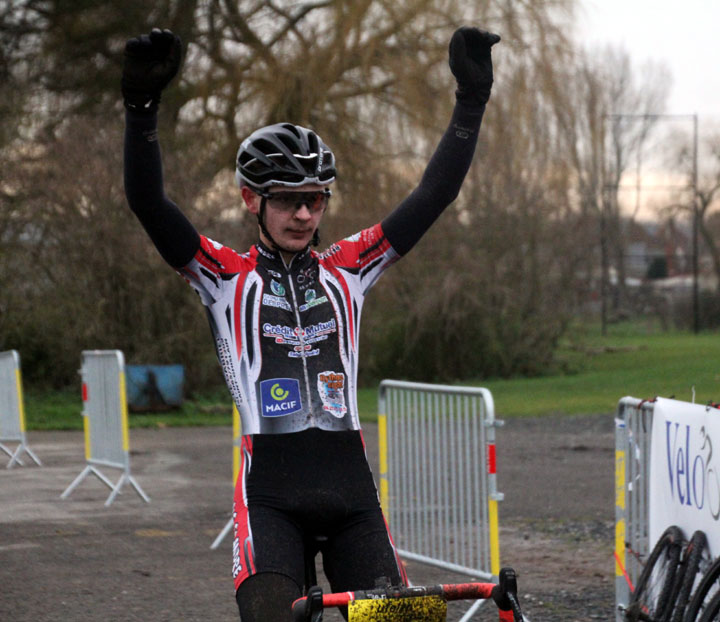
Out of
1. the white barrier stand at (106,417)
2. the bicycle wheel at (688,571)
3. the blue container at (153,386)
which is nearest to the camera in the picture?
the bicycle wheel at (688,571)

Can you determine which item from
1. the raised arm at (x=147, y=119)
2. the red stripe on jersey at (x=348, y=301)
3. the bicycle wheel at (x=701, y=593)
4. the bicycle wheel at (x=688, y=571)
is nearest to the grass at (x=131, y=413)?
the bicycle wheel at (x=688, y=571)

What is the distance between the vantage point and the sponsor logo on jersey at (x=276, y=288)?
3.39 m

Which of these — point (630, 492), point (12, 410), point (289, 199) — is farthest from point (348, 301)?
point (12, 410)

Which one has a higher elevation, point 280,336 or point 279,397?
point 280,336

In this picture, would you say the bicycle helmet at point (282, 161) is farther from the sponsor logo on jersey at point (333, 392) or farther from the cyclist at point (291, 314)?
the sponsor logo on jersey at point (333, 392)

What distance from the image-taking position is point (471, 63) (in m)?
3.59

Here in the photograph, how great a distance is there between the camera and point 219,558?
8.49m

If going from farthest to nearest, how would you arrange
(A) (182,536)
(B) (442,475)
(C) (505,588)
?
1. (A) (182,536)
2. (B) (442,475)
3. (C) (505,588)

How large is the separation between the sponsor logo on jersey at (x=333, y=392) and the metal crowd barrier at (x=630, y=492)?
3536 mm

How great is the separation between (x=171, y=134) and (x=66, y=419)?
670 centimetres

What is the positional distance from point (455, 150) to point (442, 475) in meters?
4.29

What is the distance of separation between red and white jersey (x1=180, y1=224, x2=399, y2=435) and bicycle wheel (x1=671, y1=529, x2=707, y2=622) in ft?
9.04

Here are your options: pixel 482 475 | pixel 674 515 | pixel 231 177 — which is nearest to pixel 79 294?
pixel 231 177

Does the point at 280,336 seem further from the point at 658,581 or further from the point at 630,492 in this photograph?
the point at 630,492
